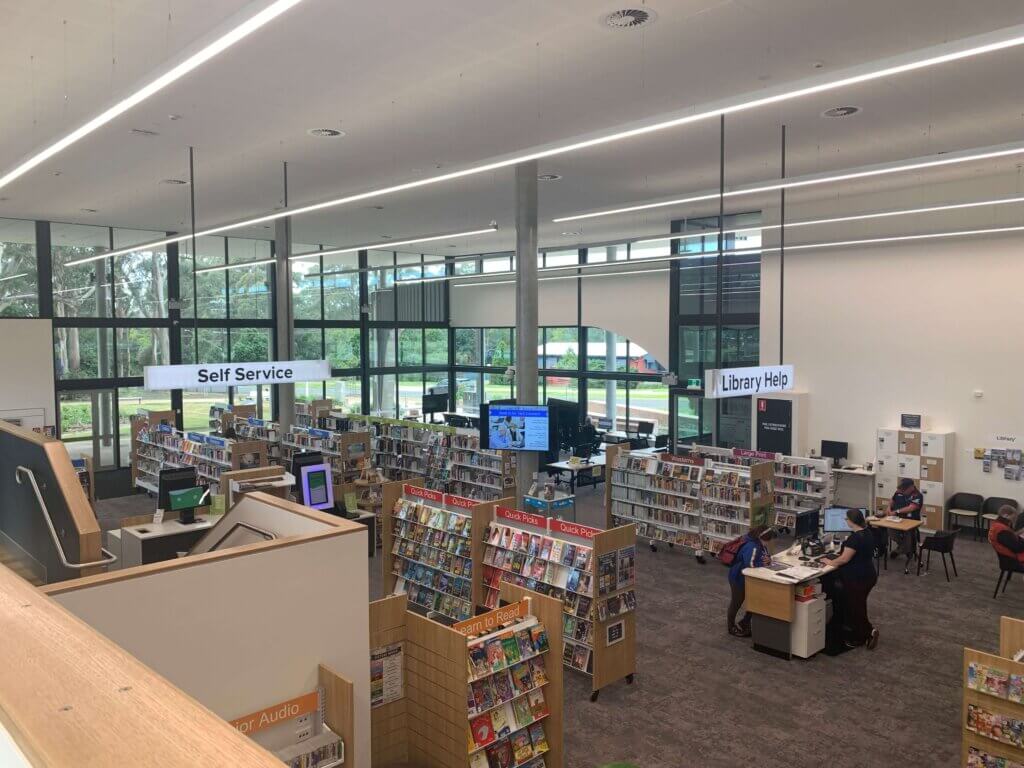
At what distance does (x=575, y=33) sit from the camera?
241 inches

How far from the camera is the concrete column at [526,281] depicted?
10398 millimetres

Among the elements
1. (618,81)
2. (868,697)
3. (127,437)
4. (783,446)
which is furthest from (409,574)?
(127,437)

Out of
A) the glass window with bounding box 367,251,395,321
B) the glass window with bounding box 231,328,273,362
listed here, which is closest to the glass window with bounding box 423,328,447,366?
the glass window with bounding box 367,251,395,321

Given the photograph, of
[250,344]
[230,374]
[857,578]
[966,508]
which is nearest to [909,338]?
[966,508]

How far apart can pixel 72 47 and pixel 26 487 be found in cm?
429

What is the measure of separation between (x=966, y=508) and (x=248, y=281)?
15691 millimetres

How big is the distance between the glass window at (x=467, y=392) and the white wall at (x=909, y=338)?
1002 cm

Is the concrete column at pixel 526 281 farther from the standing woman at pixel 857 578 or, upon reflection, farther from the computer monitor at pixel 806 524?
the standing woman at pixel 857 578

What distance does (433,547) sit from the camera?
28.5ft

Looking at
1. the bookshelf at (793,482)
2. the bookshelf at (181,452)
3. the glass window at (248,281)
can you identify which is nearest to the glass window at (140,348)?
the bookshelf at (181,452)

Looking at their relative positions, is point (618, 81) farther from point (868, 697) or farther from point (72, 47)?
point (868, 697)

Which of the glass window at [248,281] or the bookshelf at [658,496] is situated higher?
the glass window at [248,281]

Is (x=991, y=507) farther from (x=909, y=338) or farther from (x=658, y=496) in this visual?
(x=658, y=496)

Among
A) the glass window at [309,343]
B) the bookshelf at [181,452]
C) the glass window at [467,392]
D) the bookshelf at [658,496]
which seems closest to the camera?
the bookshelf at [658,496]
